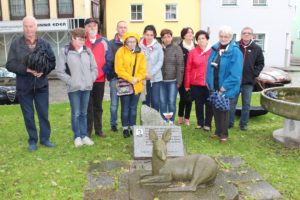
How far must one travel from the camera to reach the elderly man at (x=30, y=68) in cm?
606

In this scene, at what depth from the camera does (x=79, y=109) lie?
6.69 meters

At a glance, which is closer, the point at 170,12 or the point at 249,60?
the point at 249,60

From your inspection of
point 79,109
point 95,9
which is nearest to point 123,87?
point 79,109

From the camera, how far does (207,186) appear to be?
486 cm

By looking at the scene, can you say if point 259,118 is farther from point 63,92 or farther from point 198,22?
point 198,22

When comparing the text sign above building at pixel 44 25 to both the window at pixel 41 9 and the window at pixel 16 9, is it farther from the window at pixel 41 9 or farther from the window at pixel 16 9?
the window at pixel 16 9

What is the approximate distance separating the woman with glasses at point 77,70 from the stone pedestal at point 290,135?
3.79 metres

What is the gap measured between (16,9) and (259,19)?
17.6m

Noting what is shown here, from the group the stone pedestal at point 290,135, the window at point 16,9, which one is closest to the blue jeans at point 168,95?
the stone pedestal at point 290,135

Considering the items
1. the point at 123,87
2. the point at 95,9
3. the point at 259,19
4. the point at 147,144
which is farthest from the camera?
the point at 95,9

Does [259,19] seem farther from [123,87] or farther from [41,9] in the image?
[123,87]

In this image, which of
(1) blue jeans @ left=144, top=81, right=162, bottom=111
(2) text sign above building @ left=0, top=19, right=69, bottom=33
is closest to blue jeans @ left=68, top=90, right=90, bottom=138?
(1) blue jeans @ left=144, top=81, right=162, bottom=111

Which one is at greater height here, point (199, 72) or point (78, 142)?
point (199, 72)

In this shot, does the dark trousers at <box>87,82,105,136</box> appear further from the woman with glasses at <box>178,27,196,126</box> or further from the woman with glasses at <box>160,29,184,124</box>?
the woman with glasses at <box>178,27,196,126</box>
